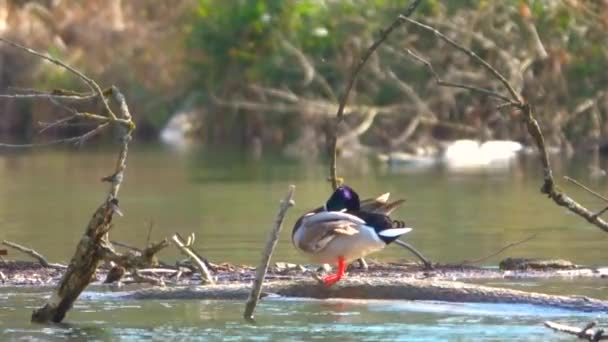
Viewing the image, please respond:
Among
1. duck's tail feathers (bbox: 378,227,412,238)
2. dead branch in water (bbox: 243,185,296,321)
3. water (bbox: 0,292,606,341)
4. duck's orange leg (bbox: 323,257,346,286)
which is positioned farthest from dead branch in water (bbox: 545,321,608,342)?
duck's orange leg (bbox: 323,257,346,286)

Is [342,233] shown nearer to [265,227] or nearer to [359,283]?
[359,283]

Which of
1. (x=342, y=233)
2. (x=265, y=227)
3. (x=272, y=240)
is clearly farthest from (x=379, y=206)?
(x=265, y=227)

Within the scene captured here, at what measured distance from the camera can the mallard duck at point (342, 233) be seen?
33.4ft

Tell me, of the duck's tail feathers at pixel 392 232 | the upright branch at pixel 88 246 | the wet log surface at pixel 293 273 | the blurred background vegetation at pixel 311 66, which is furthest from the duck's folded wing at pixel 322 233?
the blurred background vegetation at pixel 311 66

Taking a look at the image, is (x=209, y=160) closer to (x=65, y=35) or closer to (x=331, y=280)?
(x=65, y=35)

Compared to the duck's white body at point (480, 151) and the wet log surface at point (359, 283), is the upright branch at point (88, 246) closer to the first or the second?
the wet log surface at point (359, 283)

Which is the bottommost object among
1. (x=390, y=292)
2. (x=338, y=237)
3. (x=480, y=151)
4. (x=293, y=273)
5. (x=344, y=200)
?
(x=390, y=292)

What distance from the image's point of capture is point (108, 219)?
9.23 metres

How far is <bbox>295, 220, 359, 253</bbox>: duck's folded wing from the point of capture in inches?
402

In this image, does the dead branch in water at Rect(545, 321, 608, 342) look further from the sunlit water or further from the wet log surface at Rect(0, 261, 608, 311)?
the wet log surface at Rect(0, 261, 608, 311)

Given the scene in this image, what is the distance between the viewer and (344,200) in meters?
10.5

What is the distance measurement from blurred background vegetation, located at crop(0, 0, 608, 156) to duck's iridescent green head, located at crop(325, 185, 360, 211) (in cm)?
1753

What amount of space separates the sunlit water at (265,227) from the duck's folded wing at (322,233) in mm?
367

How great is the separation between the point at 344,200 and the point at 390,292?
2.55ft
